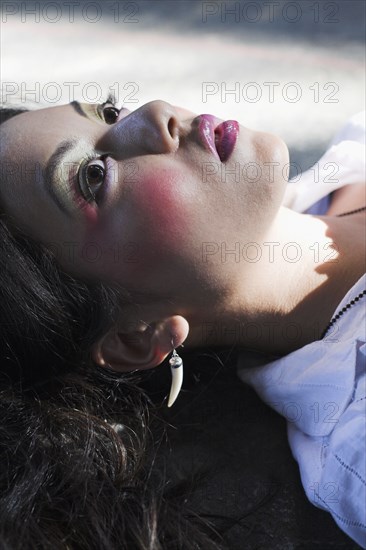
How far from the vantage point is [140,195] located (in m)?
0.97

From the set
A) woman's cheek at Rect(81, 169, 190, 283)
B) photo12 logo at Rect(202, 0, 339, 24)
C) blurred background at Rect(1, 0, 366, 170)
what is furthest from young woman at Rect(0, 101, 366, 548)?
photo12 logo at Rect(202, 0, 339, 24)

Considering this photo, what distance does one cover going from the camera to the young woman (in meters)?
0.97

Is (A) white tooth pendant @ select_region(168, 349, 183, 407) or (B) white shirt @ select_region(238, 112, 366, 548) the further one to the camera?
(A) white tooth pendant @ select_region(168, 349, 183, 407)

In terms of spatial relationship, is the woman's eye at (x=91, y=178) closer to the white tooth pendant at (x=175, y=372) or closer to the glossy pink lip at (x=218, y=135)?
the glossy pink lip at (x=218, y=135)

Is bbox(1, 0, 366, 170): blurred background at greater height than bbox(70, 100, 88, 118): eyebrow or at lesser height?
lesser

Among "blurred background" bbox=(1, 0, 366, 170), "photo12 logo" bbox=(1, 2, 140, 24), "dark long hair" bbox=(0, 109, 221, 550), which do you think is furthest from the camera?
"photo12 logo" bbox=(1, 2, 140, 24)

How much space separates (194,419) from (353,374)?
0.30 metres

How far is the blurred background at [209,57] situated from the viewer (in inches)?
67.1

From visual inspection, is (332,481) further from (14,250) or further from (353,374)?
(14,250)

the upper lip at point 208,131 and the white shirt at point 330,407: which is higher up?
the upper lip at point 208,131

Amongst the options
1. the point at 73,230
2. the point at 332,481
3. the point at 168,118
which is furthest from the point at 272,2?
the point at 332,481

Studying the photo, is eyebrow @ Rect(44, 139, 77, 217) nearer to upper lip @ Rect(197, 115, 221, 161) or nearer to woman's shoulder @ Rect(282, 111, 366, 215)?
upper lip @ Rect(197, 115, 221, 161)

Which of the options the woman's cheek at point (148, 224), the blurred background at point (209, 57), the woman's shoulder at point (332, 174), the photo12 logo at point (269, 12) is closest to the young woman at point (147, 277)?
the woman's cheek at point (148, 224)

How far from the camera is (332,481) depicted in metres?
0.95
